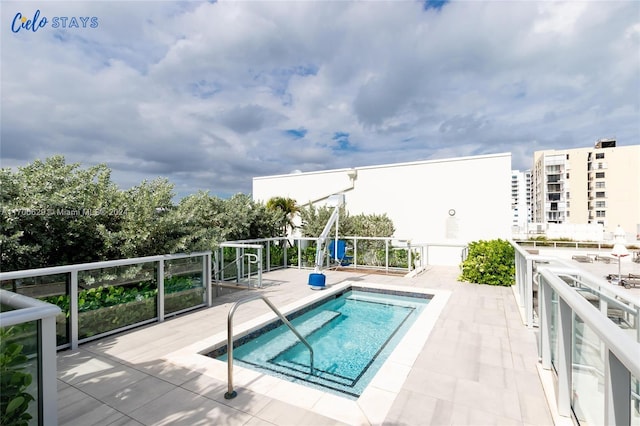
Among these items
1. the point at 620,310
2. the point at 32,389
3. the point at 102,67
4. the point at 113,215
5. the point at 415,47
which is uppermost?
the point at 415,47

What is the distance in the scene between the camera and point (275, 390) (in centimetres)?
299

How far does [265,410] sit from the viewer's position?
104 inches

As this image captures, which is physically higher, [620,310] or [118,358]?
[620,310]

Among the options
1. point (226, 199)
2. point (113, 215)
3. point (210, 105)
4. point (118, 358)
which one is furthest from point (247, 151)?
point (118, 358)

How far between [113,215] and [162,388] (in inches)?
138

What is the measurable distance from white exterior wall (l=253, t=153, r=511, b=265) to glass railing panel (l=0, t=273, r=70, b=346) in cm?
1021

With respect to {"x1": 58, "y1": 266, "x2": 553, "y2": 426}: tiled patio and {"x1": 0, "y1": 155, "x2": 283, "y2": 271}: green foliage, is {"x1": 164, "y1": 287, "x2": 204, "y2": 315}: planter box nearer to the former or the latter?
{"x1": 58, "y1": 266, "x2": 553, "y2": 426}: tiled patio

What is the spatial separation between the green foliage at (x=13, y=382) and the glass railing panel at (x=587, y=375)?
10.4ft

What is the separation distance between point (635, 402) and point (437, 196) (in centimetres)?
1212

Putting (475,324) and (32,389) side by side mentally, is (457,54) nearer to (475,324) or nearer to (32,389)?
(475,324)

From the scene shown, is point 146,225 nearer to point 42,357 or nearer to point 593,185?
point 42,357

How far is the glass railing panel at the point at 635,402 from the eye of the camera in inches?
43.8

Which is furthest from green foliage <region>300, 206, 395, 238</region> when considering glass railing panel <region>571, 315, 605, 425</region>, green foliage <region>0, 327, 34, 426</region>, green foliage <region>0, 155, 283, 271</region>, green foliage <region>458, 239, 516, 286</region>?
green foliage <region>0, 327, 34, 426</region>

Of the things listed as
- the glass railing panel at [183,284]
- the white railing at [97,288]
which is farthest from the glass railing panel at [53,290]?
the glass railing panel at [183,284]
